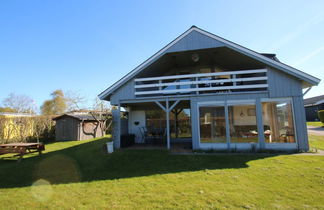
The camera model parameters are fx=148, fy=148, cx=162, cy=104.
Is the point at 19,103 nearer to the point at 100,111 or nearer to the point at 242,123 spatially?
the point at 100,111

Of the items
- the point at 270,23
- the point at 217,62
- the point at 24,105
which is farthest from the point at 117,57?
the point at 24,105

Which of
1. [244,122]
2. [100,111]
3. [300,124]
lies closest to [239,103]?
[244,122]

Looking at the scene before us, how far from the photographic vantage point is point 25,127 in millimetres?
11711

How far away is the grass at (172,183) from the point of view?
3.09m

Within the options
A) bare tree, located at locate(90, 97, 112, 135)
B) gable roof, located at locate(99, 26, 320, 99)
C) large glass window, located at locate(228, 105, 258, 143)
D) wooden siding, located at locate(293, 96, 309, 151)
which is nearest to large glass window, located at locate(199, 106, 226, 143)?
large glass window, located at locate(228, 105, 258, 143)

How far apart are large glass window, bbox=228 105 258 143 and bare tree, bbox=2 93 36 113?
32.3m

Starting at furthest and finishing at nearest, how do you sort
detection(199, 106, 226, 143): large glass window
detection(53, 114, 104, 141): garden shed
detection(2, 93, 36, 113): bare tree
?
detection(2, 93, 36, 113): bare tree < detection(53, 114, 104, 141): garden shed < detection(199, 106, 226, 143): large glass window

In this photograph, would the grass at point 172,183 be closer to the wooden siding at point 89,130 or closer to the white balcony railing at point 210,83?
the white balcony railing at point 210,83

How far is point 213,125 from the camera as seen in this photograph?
7.50m

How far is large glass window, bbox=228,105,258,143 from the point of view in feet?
23.7

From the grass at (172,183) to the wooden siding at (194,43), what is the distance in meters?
5.38

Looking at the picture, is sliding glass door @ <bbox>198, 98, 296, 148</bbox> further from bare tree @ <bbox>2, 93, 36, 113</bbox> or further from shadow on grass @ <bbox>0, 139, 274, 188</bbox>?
bare tree @ <bbox>2, 93, 36, 113</bbox>

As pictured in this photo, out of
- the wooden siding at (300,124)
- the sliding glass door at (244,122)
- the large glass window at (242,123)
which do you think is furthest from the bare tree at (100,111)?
the wooden siding at (300,124)

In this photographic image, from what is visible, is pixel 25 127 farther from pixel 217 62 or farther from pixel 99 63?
pixel 217 62
